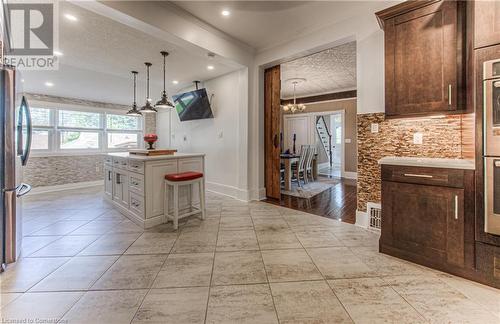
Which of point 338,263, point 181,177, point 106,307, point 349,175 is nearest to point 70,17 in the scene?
point 181,177

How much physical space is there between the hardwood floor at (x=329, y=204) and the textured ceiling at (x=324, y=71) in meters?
2.69

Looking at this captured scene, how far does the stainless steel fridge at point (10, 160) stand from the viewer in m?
1.89

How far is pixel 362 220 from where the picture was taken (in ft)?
9.55

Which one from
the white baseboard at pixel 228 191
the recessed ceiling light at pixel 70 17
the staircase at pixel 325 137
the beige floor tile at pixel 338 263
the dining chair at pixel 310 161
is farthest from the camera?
the staircase at pixel 325 137

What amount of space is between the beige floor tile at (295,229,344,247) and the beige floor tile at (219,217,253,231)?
670mm

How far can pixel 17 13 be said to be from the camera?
2545mm

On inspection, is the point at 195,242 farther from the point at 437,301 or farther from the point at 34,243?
the point at 437,301

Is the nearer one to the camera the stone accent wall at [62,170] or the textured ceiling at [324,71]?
the textured ceiling at [324,71]

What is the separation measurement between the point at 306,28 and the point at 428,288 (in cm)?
344

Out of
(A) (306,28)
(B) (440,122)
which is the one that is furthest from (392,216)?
(A) (306,28)

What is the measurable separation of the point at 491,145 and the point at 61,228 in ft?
14.8

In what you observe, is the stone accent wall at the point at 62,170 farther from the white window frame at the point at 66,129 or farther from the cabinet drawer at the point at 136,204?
the cabinet drawer at the point at 136,204

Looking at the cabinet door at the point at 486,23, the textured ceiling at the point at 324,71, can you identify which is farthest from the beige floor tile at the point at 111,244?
the textured ceiling at the point at 324,71

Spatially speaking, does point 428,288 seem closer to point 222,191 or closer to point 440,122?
point 440,122
